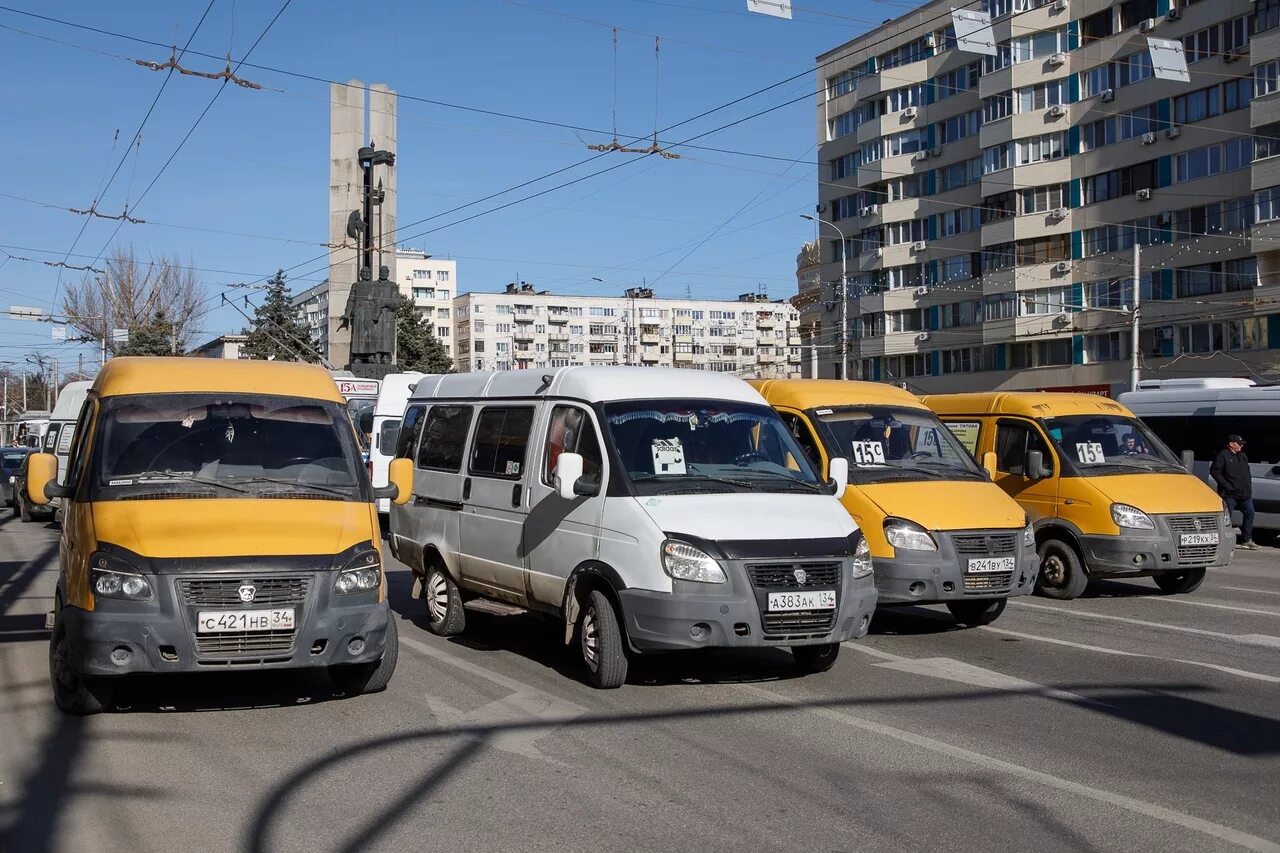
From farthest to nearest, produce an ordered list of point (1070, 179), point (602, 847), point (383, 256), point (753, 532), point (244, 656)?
1. point (1070, 179)
2. point (383, 256)
3. point (753, 532)
4. point (244, 656)
5. point (602, 847)

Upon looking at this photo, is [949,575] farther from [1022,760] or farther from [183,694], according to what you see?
[183,694]

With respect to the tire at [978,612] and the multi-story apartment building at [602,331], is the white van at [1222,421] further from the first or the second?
the multi-story apartment building at [602,331]

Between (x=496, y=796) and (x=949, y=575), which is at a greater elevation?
(x=949, y=575)

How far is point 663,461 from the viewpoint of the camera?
30.3 feet

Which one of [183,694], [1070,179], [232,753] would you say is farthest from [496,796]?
[1070,179]

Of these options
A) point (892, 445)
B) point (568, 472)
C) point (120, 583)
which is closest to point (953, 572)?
point (892, 445)

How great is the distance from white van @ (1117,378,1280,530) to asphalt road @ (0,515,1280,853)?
40.3ft

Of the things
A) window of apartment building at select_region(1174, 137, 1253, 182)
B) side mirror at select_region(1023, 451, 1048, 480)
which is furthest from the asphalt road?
window of apartment building at select_region(1174, 137, 1253, 182)

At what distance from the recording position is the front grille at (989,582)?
10914 mm

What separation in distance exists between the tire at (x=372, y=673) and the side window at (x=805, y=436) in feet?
16.2

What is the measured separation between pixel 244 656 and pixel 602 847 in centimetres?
303

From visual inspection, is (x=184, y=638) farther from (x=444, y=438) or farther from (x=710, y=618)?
(x=444, y=438)

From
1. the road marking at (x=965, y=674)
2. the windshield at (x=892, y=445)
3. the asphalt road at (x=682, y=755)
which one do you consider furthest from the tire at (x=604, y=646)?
the windshield at (x=892, y=445)

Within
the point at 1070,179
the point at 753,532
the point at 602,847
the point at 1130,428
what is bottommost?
the point at 602,847
